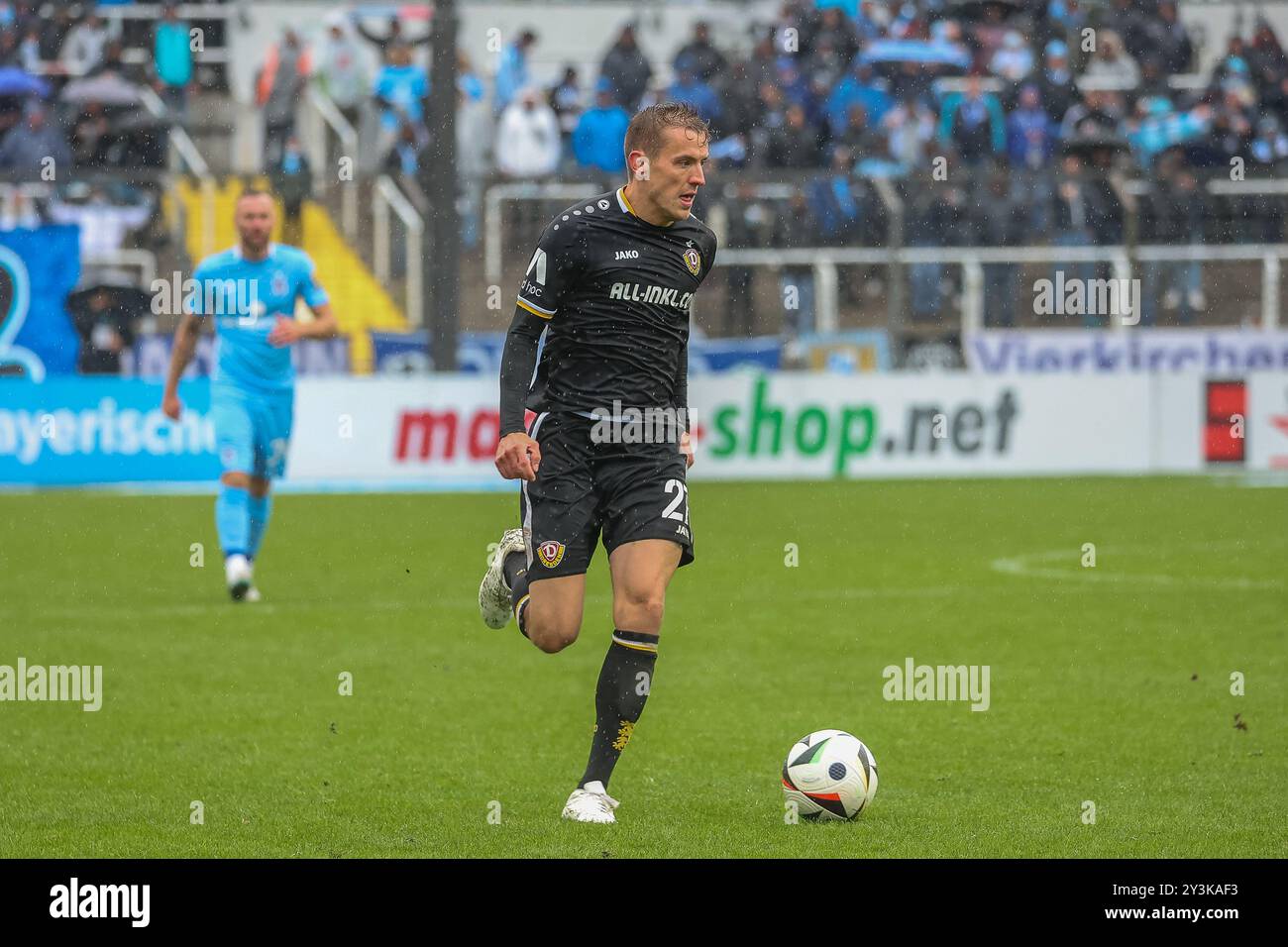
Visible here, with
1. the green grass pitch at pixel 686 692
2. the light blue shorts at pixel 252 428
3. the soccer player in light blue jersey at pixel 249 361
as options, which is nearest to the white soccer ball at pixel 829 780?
the green grass pitch at pixel 686 692

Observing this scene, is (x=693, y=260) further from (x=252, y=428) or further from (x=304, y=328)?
(x=252, y=428)

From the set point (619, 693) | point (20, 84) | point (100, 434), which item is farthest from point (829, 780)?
point (20, 84)

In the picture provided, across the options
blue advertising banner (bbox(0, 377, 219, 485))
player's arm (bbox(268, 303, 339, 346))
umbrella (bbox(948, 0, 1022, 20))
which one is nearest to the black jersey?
player's arm (bbox(268, 303, 339, 346))

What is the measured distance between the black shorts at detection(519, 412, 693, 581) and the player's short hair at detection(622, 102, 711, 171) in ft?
3.02

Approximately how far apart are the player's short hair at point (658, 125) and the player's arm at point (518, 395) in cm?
66

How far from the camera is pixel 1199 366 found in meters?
20.1

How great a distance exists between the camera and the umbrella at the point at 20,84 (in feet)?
72.6

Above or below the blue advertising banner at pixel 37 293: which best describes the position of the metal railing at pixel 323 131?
Result: above

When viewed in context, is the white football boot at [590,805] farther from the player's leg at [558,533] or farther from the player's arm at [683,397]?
the player's arm at [683,397]

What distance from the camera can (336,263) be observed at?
19844mm

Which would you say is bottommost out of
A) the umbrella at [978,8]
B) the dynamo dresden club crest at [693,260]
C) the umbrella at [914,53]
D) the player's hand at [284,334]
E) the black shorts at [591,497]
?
the black shorts at [591,497]

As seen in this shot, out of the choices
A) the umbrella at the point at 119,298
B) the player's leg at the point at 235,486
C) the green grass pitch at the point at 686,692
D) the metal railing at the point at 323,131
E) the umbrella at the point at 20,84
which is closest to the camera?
the green grass pitch at the point at 686,692

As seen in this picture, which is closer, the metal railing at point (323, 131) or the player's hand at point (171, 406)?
the player's hand at point (171, 406)
